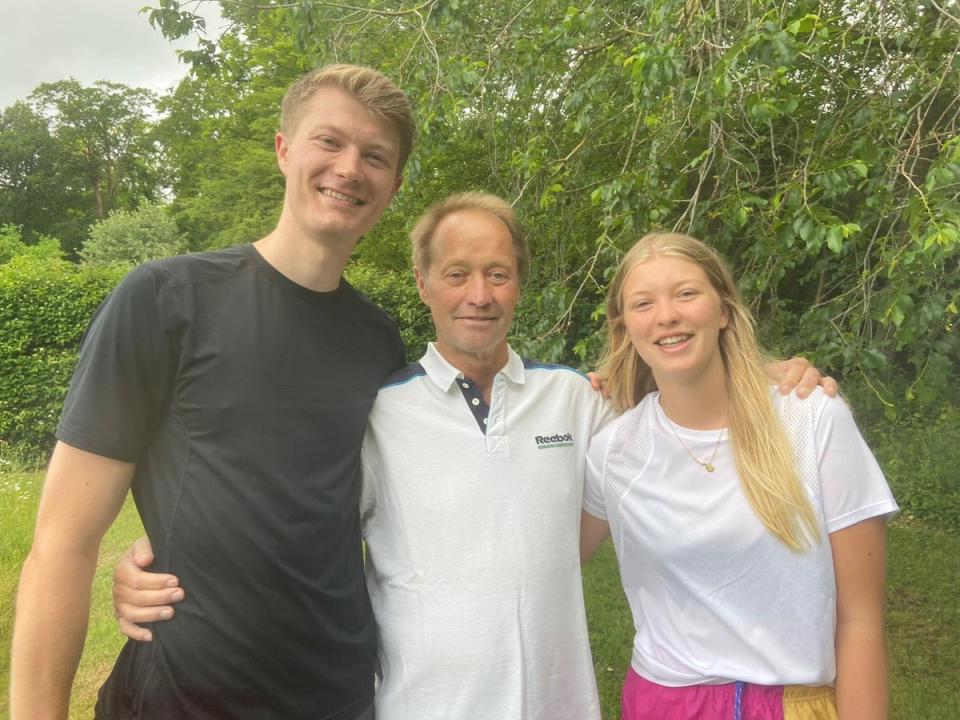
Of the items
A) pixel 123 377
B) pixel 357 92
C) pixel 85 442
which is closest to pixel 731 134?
pixel 357 92

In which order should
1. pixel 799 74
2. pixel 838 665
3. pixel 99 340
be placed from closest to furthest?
pixel 99 340, pixel 838 665, pixel 799 74

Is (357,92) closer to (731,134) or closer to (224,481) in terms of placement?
(224,481)

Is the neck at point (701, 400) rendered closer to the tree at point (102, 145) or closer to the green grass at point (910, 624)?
the green grass at point (910, 624)

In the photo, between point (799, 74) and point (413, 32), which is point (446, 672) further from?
point (413, 32)

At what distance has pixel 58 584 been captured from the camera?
1.58 m

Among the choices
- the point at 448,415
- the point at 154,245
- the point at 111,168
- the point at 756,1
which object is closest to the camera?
the point at 448,415

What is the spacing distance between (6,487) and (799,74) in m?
8.48

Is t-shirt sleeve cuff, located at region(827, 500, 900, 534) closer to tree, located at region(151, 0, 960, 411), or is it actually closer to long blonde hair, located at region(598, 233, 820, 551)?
long blonde hair, located at region(598, 233, 820, 551)

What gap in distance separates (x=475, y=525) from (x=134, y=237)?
108ft

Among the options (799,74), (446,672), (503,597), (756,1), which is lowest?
(446,672)

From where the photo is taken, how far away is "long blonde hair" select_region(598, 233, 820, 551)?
5.70 ft

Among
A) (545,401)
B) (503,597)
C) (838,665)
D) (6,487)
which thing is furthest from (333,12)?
(6,487)

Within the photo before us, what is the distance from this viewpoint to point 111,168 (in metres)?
49.2

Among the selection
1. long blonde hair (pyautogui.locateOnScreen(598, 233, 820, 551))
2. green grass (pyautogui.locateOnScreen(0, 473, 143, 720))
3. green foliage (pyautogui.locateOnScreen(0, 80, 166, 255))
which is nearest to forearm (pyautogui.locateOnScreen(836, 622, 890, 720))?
long blonde hair (pyautogui.locateOnScreen(598, 233, 820, 551))
